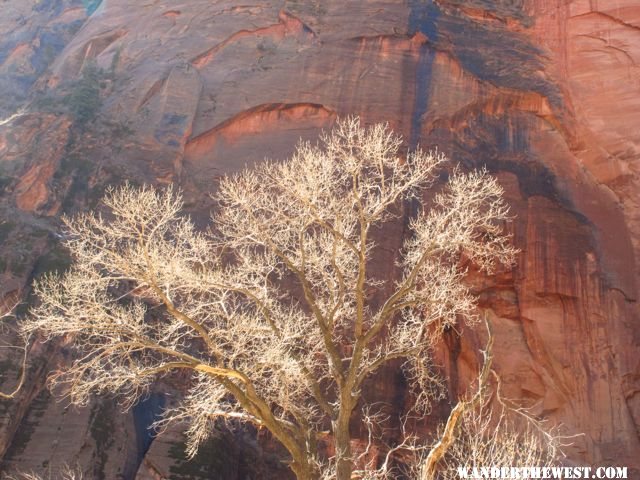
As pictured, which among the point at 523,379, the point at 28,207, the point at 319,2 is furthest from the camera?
the point at 319,2

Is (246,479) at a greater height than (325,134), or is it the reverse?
(325,134)

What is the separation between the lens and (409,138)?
18219 mm

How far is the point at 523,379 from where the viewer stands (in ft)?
48.4

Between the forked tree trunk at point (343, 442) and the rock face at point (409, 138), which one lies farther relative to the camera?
the rock face at point (409, 138)

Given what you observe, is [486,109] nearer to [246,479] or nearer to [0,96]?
[246,479]

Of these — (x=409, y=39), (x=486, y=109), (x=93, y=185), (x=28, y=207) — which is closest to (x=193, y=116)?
(x=93, y=185)

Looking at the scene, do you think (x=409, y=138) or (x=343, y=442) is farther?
(x=409, y=138)

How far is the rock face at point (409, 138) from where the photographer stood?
14.0m

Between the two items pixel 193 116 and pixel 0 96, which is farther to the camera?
pixel 0 96

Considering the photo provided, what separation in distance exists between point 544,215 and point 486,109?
452cm

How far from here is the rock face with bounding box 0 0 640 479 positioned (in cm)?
1401

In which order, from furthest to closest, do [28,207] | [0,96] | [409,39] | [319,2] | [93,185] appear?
[0,96] < [319,2] < [409,39] < [93,185] < [28,207]

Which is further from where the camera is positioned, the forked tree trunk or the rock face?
the rock face

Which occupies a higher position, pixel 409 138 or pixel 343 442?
pixel 343 442
